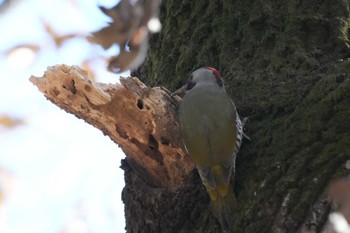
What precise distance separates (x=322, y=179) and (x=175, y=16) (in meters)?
1.56

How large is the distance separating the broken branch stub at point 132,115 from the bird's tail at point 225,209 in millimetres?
231

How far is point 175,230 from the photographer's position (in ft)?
8.34

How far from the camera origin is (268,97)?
8.79 ft

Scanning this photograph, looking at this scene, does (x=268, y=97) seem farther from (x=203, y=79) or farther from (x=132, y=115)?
(x=132, y=115)

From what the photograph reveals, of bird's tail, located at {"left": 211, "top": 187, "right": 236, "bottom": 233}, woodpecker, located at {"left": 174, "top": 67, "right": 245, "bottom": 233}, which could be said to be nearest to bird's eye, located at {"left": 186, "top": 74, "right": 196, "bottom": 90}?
woodpecker, located at {"left": 174, "top": 67, "right": 245, "bottom": 233}

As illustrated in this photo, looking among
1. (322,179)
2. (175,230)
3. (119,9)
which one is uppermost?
(119,9)

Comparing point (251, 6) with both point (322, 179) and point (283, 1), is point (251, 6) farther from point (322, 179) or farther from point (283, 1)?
point (322, 179)

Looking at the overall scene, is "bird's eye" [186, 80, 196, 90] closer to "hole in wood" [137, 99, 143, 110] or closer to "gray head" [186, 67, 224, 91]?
"gray head" [186, 67, 224, 91]

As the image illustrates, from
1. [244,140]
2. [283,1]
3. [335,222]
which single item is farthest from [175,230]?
[283,1]

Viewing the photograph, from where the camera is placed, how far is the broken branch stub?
2479 millimetres

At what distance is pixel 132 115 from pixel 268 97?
0.58m

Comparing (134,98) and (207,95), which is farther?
(207,95)

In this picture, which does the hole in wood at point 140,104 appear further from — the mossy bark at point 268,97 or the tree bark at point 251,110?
the mossy bark at point 268,97

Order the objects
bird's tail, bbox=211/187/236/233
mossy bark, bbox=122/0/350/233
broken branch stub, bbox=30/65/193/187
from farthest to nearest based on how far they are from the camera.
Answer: broken branch stub, bbox=30/65/193/187 < bird's tail, bbox=211/187/236/233 < mossy bark, bbox=122/0/350/233
